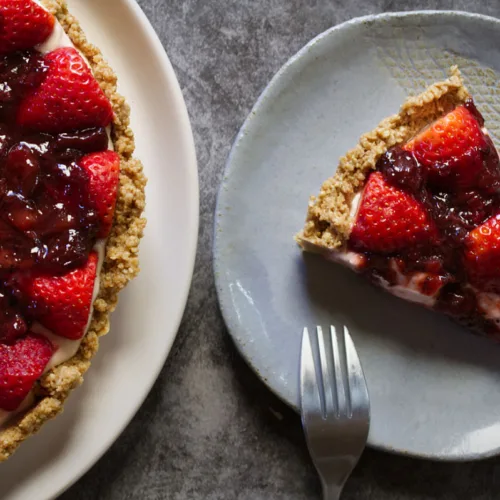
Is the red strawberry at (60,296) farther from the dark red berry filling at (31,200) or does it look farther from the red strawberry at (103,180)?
the red strawberry at (103,180)

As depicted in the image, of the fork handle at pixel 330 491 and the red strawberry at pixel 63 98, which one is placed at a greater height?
the red strawberry at pixel 63 98

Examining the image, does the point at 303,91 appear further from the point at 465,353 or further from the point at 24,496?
the point at 24,496

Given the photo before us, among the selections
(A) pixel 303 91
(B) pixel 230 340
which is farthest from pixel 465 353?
(A) pixel 303 91

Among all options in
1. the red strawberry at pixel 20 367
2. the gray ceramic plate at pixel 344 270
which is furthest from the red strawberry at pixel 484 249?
the red strawberry at pixel 20 367

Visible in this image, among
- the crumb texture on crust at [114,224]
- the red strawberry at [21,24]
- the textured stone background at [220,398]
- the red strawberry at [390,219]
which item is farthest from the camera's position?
the textured stone background at [220,398]

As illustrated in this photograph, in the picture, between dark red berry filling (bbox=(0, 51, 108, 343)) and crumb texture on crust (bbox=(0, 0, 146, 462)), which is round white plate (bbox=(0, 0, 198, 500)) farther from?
dark red berry filling (bbox=(0, 51, 108, 343))

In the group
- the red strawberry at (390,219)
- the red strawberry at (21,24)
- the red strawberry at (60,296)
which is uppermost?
the red strawberry at (21,24)

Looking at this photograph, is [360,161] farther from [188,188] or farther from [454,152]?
[188,188]
